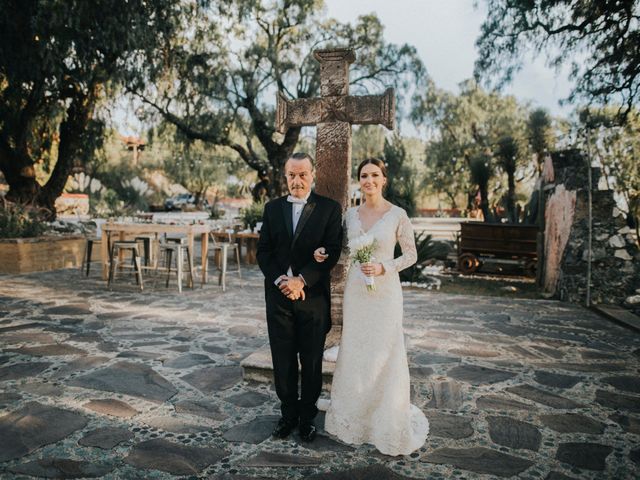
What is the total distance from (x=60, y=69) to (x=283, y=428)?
10754mm

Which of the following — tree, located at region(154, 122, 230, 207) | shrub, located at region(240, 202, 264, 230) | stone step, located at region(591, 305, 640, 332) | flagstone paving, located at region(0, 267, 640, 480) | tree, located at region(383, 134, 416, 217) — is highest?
tree, located at region(154, 122, 230, 207)

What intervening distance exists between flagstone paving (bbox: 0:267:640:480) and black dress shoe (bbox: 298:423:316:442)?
0.19 feet

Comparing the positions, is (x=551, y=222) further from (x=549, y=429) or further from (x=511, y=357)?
(x=549, y=429)

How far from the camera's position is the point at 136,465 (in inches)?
101

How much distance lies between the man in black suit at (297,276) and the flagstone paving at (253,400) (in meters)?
0.30

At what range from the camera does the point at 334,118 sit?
390cm

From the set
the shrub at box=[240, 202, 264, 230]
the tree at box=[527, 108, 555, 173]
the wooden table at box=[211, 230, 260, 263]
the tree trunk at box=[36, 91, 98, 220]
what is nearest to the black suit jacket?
the wooden table at box=[211, 230, 260, 263]

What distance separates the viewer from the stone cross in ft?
12.6

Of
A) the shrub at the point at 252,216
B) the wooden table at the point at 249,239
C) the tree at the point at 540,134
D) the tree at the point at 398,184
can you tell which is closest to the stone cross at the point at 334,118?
the tree at the point at 398,184

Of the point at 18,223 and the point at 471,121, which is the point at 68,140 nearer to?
the point at 18,223

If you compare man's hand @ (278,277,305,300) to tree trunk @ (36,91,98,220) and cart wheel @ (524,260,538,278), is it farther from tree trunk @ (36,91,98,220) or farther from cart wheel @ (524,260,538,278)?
tree trunk @ (36,91,98,220)

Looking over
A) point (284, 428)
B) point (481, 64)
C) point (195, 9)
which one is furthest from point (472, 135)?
point (284, 428)

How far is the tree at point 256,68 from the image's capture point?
51.3 feet

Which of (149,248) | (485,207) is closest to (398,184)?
(485,207)
